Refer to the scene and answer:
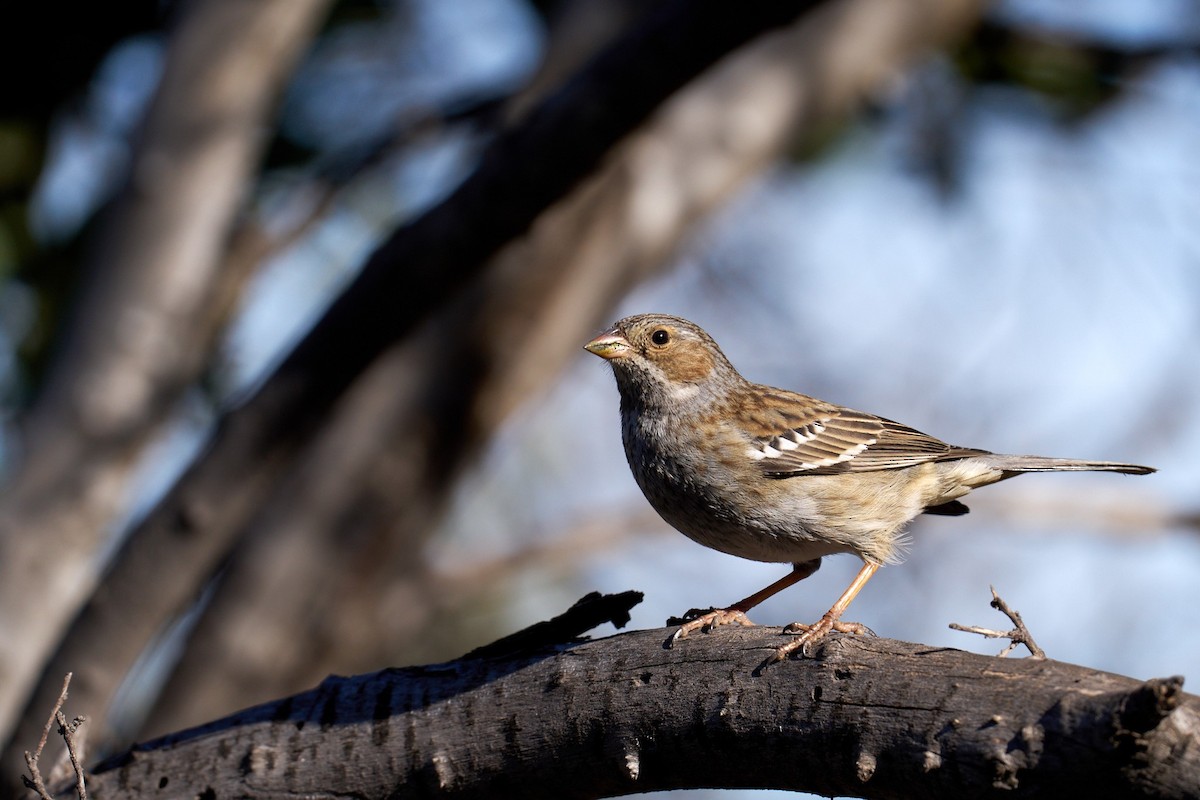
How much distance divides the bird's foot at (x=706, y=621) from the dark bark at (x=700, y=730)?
58 millimetres

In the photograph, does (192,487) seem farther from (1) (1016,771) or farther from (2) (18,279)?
(2) (18,279)

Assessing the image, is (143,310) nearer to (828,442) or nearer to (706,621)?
(828,442)

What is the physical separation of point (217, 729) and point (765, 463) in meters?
2.26

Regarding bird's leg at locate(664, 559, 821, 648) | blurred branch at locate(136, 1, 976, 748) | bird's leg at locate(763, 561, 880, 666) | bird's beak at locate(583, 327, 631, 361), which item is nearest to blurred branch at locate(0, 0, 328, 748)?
blurred branch at locate(136, 1, 976, 748)

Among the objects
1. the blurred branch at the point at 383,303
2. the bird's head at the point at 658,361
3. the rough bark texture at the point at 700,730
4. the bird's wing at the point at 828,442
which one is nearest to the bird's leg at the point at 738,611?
the rough bark texture at the point at 700,730

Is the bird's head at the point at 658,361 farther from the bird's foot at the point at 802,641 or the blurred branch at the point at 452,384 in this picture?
the bird's foot at the point at 802,641

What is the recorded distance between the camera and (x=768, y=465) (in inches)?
194

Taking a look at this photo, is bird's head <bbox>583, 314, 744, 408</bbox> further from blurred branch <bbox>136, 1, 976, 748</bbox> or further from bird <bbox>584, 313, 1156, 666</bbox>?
blurred branch <bbox>136, 1, 976, 748</bbox>

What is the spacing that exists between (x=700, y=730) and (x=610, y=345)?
241 cm

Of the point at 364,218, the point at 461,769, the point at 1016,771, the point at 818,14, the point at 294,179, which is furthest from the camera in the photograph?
the point at 364,218

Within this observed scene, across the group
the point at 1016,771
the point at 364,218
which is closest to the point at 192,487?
the point at 1016,771

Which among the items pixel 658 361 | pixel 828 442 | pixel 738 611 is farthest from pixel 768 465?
Result: pixel 658 361

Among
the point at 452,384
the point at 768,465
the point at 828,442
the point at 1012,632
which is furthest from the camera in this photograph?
the point at 452,384

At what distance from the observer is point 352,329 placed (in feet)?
16.3
